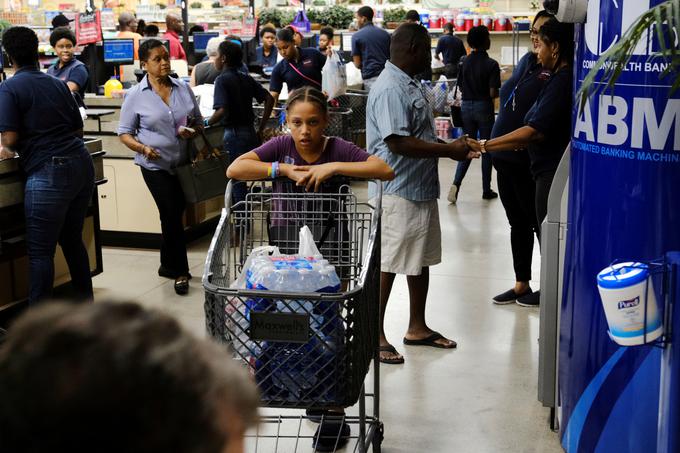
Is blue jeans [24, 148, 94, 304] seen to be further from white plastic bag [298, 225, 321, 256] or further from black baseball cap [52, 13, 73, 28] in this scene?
black baseball cap [52, 13, 73, 28]

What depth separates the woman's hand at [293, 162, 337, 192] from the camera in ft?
10.8

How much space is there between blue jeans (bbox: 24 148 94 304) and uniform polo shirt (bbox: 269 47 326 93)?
4096 millimetres

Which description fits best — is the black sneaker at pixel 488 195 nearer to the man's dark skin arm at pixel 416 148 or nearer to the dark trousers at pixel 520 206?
the dark trousers at pixel 520 206

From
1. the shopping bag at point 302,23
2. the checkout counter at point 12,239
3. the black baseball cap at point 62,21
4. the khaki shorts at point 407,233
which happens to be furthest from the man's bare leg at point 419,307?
the shopping bag at point 302,23

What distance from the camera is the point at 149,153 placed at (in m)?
5.75

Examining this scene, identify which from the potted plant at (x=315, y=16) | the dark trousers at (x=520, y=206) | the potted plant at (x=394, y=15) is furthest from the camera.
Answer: the potted plant at (x=315, y=16)

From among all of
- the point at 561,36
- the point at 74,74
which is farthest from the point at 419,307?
the point at 74,74

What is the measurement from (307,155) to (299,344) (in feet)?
3.45

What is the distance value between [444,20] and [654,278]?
1409cm

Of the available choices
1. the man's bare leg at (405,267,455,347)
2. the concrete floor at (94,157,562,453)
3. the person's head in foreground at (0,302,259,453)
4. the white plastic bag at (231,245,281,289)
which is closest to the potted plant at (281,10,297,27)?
the concrete floor at (94,157,562,453)

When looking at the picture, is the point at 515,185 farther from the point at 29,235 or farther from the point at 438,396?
the point at 29,235

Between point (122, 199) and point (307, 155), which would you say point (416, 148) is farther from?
point (122, 199)

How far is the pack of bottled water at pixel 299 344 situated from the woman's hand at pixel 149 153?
313 centimetres

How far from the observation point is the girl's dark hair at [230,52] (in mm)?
6746
